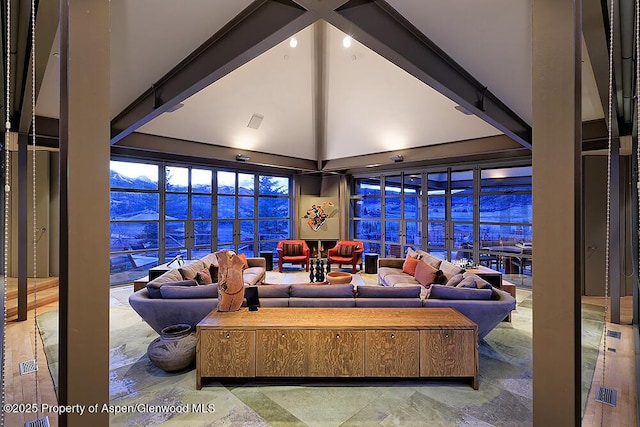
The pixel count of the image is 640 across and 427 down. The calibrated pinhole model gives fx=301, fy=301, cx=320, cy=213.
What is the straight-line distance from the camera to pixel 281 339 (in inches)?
112

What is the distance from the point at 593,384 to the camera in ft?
9.63

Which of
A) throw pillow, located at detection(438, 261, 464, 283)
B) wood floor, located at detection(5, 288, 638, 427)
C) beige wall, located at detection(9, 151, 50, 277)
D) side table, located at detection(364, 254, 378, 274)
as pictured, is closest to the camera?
wood floor, located at detection(5, 288, 638, 427)

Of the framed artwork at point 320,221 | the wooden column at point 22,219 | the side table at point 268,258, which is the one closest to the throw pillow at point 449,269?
the framed artwork at point 320,221

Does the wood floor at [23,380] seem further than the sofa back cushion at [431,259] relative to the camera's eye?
No

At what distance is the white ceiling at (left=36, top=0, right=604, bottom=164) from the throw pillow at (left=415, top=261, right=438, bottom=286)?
2635mm

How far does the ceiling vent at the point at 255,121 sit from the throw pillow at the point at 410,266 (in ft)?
14.1

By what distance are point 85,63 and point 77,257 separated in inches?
32.8

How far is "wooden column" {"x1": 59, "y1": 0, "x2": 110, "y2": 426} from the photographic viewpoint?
1.27 metres

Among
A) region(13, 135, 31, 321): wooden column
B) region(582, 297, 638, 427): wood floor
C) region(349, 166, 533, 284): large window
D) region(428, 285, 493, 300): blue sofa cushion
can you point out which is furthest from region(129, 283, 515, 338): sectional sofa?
region(349, 166, 533, 284): large window

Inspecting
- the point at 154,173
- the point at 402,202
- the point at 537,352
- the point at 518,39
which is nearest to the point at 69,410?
the point at 537,352

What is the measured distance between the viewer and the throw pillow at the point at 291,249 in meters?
8.24

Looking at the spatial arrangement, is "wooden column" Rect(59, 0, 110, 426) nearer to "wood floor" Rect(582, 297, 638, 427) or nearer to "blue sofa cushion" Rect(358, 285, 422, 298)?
"blue sofa cushion" Rect(358, 285, 422, 298)

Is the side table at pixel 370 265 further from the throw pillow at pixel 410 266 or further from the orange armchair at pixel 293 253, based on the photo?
the throw pillow at pixel 410 266

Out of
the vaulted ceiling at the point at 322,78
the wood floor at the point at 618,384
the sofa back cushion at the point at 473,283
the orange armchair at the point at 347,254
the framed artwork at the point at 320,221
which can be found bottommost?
the wood floor at the point at 618,384
